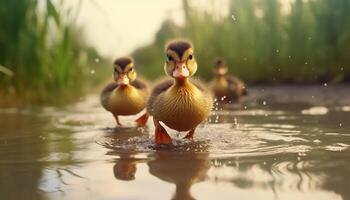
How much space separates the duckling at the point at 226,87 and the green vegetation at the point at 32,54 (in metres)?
2.74

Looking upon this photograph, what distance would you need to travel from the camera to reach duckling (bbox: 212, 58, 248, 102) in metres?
10.7

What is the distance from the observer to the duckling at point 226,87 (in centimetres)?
1067

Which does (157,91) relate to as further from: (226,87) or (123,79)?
(226,87)

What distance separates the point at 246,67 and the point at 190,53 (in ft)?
26.8

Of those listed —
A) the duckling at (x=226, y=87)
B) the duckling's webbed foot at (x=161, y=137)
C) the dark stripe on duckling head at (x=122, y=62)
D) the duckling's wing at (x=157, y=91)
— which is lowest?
the duckling's webbed foot at (x=161, y=137)

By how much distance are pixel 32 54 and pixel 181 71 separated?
6.54 meters

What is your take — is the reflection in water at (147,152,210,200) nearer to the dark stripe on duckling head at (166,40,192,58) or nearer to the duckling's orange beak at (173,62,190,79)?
the duckling's orange beak at (173,62,190,79)

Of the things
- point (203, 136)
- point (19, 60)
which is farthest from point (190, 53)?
point (19, 60)

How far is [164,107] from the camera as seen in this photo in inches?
199

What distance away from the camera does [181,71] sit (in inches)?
193

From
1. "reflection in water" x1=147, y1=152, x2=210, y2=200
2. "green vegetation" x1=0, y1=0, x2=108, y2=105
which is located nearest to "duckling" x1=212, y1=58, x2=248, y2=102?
"green vegetation" x1=0, y1=0, x2=108, y2=105

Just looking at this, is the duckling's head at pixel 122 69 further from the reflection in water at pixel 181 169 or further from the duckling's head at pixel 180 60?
the reflection in water at pixel 181 169

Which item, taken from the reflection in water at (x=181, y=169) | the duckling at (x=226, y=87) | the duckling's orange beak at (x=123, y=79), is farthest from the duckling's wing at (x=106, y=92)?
the duckling at (x=226, y=87)

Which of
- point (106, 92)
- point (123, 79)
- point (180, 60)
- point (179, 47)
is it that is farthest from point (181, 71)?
point (106, 92)
